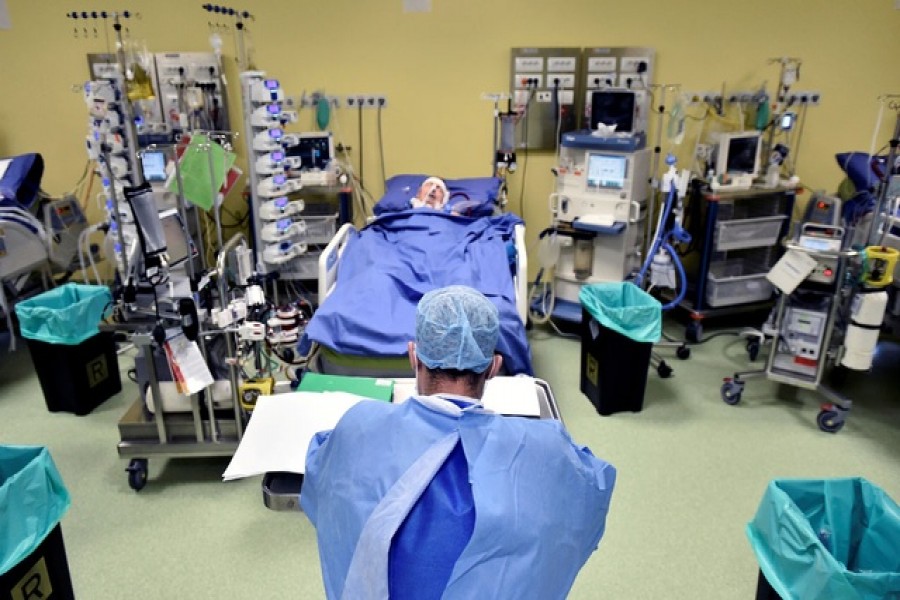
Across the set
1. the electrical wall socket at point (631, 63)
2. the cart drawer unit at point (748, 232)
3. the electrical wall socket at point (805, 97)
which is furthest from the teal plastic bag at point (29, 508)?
the electrical wall socket at point (805, 97)

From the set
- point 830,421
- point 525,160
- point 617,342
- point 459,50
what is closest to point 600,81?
point 525,160

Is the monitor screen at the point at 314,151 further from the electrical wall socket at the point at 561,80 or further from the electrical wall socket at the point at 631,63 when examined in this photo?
the electrical wall socket at the point at 631,63

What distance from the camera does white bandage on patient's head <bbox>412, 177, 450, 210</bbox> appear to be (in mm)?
4215

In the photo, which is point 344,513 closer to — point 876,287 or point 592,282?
point 876,287

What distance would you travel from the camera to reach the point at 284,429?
2240 mm

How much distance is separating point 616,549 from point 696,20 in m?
3.66

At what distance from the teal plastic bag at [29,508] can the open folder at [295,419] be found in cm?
49

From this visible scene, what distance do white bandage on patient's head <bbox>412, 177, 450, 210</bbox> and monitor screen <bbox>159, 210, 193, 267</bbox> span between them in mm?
1826

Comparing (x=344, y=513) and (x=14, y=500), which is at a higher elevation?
(x=344, y=513)

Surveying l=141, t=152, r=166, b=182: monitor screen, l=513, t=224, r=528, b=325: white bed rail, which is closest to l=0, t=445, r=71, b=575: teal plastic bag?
l=513, t=224, r=528, b=325: white bed rail

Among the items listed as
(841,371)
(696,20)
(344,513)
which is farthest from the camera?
(696,20)

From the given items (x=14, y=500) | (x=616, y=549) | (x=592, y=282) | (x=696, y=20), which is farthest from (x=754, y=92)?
(x=14, y=500)

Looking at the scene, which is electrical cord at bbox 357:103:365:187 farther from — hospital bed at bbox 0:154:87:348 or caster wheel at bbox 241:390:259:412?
caster wheel at bbox 241:390:259:412

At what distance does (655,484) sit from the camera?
2.91 meters
